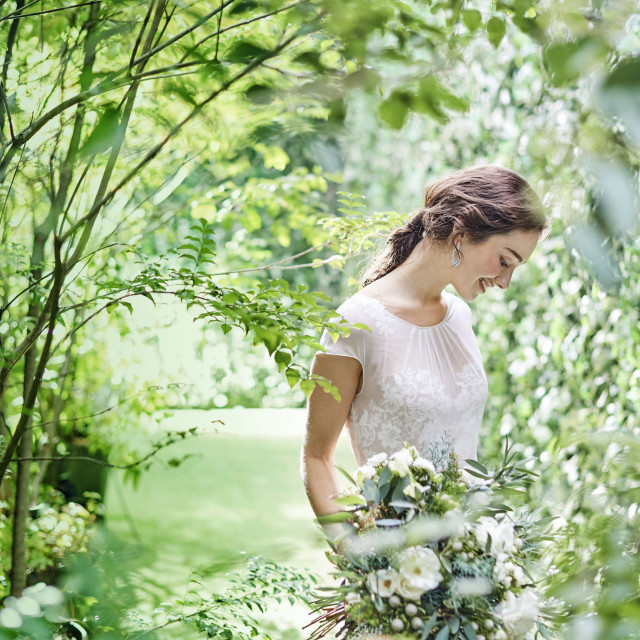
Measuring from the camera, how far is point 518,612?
90 cm

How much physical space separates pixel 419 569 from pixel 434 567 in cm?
2

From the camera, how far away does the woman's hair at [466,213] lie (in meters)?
1.61

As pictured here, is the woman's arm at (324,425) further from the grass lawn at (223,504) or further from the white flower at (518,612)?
the grass lawn at (223,504)

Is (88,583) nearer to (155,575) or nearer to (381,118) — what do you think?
(381,118)

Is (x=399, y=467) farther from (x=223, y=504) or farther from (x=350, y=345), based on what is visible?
(x=223, y=504)

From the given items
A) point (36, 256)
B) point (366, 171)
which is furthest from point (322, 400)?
point (366, 171)

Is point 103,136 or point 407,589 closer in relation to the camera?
point 103,136

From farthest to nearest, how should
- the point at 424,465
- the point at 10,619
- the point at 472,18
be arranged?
the point at 424,465 → the point at 472,18 → the point at 10,619

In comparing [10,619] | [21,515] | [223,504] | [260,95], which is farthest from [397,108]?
[223,504]

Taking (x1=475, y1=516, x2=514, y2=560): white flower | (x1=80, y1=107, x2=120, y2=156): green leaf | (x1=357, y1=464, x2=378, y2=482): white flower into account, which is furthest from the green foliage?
(x1=80, y1=107, x2=120, y2=156): green leaf

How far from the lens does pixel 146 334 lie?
293 cm

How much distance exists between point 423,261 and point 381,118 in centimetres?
109

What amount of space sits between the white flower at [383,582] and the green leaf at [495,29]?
0.66m

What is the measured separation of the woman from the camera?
1521 millimetres
